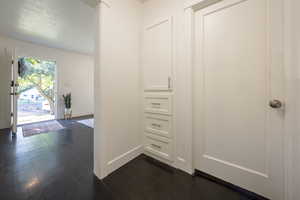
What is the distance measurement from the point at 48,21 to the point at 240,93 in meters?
3.66

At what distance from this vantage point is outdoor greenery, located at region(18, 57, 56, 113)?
14.7 feet

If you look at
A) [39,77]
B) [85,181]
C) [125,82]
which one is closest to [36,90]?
[39,77]

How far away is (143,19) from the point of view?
76.9 inches

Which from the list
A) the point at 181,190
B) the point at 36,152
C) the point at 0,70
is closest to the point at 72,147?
the point at 36,152

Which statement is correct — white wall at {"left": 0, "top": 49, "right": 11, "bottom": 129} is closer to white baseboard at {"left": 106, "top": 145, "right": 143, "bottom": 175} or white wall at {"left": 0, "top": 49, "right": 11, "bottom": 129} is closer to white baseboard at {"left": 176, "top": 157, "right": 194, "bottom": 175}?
white baseboard at {"left": 106, "top": 145, "right": 143, "bottom": 175}

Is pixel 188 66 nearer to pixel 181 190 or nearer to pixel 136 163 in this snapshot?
pixel 181 190

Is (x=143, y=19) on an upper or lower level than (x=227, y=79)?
upper

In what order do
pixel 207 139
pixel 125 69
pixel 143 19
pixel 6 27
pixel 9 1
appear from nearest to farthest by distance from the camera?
pixel 207 139 < pixel 125 69 < pixel 143 19 < pixel 9 1 < pixel 6 27

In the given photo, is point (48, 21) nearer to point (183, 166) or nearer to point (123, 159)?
point (123, 159)

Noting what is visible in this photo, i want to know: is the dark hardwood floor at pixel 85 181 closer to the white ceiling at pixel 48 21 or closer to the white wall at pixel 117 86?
the white wall at pixel 117 86

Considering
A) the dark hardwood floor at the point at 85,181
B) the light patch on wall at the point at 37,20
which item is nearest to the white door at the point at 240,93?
the dark hardwood floor at the point at 85,181

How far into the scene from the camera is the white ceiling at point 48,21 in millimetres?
2178

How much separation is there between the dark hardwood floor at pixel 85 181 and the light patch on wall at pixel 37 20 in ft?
7.96

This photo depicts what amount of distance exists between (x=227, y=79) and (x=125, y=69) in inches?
48.3
